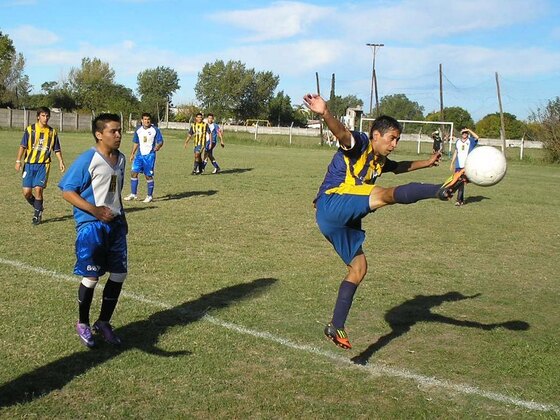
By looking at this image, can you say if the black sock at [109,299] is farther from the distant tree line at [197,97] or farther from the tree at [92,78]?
the tree at [92,78]

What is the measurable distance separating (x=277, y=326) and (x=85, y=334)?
5.97 feet

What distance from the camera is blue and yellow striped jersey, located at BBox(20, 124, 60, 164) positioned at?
38.4ft

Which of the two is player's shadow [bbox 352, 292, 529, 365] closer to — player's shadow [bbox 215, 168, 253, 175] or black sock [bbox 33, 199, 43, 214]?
black sock [bbox 33, 199, 43, 214]

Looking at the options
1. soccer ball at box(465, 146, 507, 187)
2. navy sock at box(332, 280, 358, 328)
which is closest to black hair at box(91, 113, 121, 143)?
navy sock at box(332, 280, 358, 328)

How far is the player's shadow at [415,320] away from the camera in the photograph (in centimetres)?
628

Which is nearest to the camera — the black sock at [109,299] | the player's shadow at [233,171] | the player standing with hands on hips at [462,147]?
the black sock at [109,299]

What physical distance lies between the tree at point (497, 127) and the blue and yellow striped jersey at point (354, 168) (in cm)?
7375

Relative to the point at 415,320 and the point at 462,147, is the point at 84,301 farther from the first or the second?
the point at 462,147

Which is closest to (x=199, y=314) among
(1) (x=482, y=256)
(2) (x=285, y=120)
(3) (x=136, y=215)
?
(1) (x=482, y=256)

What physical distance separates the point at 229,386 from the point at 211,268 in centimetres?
388

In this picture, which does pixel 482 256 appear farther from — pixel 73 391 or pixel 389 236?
pixel 73 391

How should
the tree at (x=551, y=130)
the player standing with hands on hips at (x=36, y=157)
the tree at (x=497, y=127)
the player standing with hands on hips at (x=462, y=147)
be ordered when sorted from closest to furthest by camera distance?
1. the player standing with hands on hips at (x=36, y=157)
2. the player standing with hands on hips at (x=462, y=147)
3. the tree at (x=551, y=130)
4. the tree at (x=497, y=127)

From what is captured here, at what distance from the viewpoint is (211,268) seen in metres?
8.75

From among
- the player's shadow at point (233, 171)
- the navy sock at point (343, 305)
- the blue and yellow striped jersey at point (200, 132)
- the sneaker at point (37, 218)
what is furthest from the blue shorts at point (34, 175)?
the player's shadow at point (233, 171)
